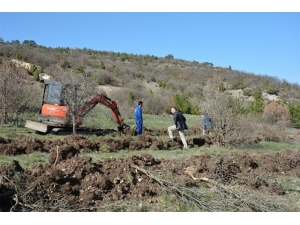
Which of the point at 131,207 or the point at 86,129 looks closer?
the point at 131,207

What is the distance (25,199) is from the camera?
6.61 m

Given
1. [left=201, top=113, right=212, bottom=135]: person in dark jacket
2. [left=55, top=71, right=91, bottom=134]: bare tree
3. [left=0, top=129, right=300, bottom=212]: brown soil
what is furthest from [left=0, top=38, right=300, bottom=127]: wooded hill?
[left=0, top=129, right=300, bottom=212]: brown soil

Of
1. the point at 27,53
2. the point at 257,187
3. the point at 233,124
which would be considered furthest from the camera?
Result: the point at 27,53

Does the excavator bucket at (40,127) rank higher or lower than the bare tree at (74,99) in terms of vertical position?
lower

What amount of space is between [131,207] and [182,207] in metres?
0.97

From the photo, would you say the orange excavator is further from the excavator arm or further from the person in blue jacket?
the person in blue jacket

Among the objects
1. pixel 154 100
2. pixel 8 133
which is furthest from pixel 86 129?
pixel 154 100

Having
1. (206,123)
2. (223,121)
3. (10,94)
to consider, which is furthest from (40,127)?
(223,121)

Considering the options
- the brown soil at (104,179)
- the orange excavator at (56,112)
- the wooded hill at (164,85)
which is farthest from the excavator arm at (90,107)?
the brown soil at (104,179)

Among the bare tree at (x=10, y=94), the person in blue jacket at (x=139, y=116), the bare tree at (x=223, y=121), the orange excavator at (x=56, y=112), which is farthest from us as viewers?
the bare tree at (x=10, y=94)

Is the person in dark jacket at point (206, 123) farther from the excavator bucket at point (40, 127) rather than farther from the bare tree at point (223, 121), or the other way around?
the excavator bucket at point (40, 127)

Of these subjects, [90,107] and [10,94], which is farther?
[10,94]

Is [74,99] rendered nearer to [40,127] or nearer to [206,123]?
[40,127]

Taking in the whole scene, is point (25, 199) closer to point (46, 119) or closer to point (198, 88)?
point (46, 119)
